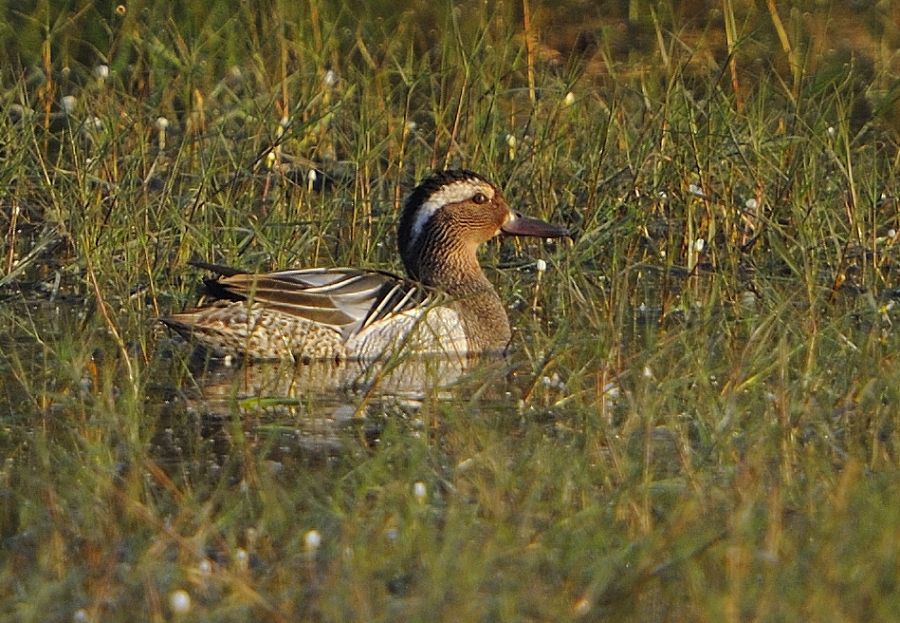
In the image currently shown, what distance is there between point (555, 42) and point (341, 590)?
8412mm

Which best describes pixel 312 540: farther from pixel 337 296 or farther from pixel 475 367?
pixel 337 296

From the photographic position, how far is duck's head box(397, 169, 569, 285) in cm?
845

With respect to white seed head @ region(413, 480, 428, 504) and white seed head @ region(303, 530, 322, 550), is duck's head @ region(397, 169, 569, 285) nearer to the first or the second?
white seed head @ region(413, 480, 428, 504)

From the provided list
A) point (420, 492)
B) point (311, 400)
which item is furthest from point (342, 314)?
point (420, 492)

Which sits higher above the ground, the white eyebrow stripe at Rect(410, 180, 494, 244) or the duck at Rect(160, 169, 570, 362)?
the white eyebrow stripe at Rect(410, 180, 494, 244)

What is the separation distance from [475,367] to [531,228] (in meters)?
1.11

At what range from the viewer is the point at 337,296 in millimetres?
7758

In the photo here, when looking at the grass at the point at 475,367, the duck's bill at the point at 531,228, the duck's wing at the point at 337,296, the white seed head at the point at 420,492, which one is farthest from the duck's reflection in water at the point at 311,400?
the duck's bill at the point at 531,228

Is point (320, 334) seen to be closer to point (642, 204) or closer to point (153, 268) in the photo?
point (153, 268)

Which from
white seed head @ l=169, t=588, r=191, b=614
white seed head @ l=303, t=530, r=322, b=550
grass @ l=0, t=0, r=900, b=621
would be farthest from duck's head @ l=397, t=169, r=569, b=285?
white seed head @ l=169, t=588, r=191, b=614

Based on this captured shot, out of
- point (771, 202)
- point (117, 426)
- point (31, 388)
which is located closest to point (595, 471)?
point (117, 426)

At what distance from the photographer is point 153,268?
8.18 meters

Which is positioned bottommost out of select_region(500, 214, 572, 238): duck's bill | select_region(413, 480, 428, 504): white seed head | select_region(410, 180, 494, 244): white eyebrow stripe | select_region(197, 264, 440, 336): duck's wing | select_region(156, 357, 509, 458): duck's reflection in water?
select_region(156, 357, 509, 458): duck's reflection in water

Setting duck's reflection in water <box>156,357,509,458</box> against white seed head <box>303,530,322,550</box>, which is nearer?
white seed head <box>303,530,322,550</box>
